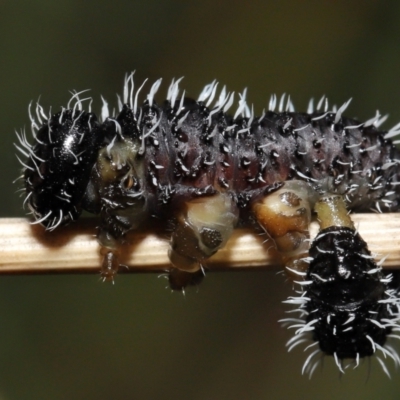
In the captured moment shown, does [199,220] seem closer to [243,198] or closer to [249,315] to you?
[243,198]

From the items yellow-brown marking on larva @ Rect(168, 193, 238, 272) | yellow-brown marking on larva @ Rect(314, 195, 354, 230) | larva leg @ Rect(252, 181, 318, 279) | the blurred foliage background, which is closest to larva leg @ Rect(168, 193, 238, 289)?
yellow-brown marking on larva @ Rect(168, 193, 238, 272)

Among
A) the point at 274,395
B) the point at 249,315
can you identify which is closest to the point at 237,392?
the point at 274,395

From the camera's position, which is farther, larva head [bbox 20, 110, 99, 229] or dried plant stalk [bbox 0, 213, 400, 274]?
dried plant stalk [bbox 0, 213, 400, 274]

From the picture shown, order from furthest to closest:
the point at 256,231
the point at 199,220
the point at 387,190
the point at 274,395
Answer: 1. the point at 274,395
2. the point at 387,190
3. the point at 256,231
4. the point at 199,220

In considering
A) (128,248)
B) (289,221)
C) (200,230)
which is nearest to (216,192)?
(200,230)

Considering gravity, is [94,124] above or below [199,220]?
above

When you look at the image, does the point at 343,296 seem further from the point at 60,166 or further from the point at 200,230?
the point at 60,166

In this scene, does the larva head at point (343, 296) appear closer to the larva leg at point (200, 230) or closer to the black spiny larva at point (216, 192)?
the black spiny larva at point (216, 192)

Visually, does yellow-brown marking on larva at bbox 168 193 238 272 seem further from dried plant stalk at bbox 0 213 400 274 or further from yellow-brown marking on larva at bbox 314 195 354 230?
yellow-brown marking on larva at bbox 314 195 354 230
